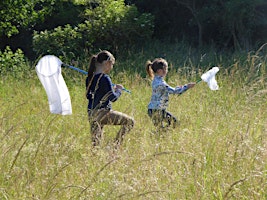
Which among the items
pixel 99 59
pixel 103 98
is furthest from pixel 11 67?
pixel 103 98

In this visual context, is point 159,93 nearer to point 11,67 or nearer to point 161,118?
point 161,118

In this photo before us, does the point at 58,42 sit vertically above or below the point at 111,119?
above

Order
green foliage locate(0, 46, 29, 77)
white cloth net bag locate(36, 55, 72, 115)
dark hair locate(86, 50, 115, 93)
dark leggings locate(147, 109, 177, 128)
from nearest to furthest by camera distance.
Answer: white cloth net bag locate(36, 55, 72, 115) → dark hair locate(86, 50, 115, 93) → dark leggings locate(147, 109, 177, 128) → green foliage locate(0, 46, 29, 77)

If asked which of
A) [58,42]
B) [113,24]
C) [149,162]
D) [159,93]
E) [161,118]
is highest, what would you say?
[113,24]

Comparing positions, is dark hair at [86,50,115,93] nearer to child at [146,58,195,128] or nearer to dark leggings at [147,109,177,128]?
child at [146,58,195,128]

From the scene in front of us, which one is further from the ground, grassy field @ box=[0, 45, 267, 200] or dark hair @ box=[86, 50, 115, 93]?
dark hair @ box=[86, 50, 115, 93]

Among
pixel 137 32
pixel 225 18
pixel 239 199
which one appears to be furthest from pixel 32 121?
pixel 225 18

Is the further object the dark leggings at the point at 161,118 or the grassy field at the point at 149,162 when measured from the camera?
the dark leggings at the point at 161,118

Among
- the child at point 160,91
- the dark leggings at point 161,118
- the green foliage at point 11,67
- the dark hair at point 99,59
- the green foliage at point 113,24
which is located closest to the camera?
the dark hair at point 99,59

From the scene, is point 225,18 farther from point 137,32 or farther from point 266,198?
point 266,198

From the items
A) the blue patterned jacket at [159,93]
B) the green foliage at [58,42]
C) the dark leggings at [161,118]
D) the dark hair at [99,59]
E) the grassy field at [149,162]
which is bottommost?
the grassy field at [149,162]

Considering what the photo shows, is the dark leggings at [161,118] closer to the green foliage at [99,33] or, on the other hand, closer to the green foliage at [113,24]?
the green foliage at [99,33]

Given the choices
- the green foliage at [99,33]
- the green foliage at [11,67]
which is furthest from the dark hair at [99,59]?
the green foliage at [99,33]

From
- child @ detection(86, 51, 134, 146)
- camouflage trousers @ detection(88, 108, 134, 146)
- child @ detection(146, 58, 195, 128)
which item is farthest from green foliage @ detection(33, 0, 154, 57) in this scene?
camouflage trousers @ detection(88, 108, 134, 146)
